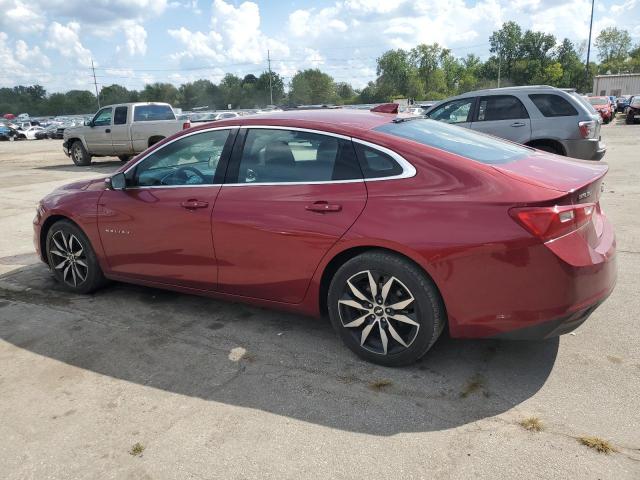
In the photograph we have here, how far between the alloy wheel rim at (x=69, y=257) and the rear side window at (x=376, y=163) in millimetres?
2898

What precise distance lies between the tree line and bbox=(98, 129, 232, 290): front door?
92.1 metres

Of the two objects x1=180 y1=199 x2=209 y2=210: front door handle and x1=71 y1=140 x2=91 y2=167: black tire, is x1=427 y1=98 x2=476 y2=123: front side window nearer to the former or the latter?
x1=180 y1=199 x2=209 y2=210: front door handle

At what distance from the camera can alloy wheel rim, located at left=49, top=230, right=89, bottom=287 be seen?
16.2ft

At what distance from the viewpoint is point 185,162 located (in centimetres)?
432

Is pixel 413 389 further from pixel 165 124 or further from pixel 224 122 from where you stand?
pixel 165 124

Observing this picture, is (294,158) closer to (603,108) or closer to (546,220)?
(546,220)

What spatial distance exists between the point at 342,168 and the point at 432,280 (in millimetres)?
929

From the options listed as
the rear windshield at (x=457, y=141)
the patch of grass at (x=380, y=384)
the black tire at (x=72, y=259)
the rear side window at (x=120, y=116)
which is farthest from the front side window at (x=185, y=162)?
the rear side window at (x=120, y=116)

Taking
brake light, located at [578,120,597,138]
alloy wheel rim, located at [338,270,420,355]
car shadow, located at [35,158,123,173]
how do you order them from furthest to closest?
1. car shadow, located at [35,158,123,173]
2. brake light, located at [578,120,597,138]
3. alloy wheel rim, located at [338,270,420,355]

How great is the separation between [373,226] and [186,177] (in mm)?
1768

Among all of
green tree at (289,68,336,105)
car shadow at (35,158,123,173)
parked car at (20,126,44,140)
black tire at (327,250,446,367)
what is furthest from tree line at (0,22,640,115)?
black tire at (327,250,446,367)

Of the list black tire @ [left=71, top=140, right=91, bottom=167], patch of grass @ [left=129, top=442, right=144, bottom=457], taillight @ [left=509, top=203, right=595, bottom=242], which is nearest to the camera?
patch of grass @ [left=129, top=442, right=144, bottom=457]

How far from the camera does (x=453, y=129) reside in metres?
4.14

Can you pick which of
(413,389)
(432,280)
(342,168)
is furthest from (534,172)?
(413,389)
